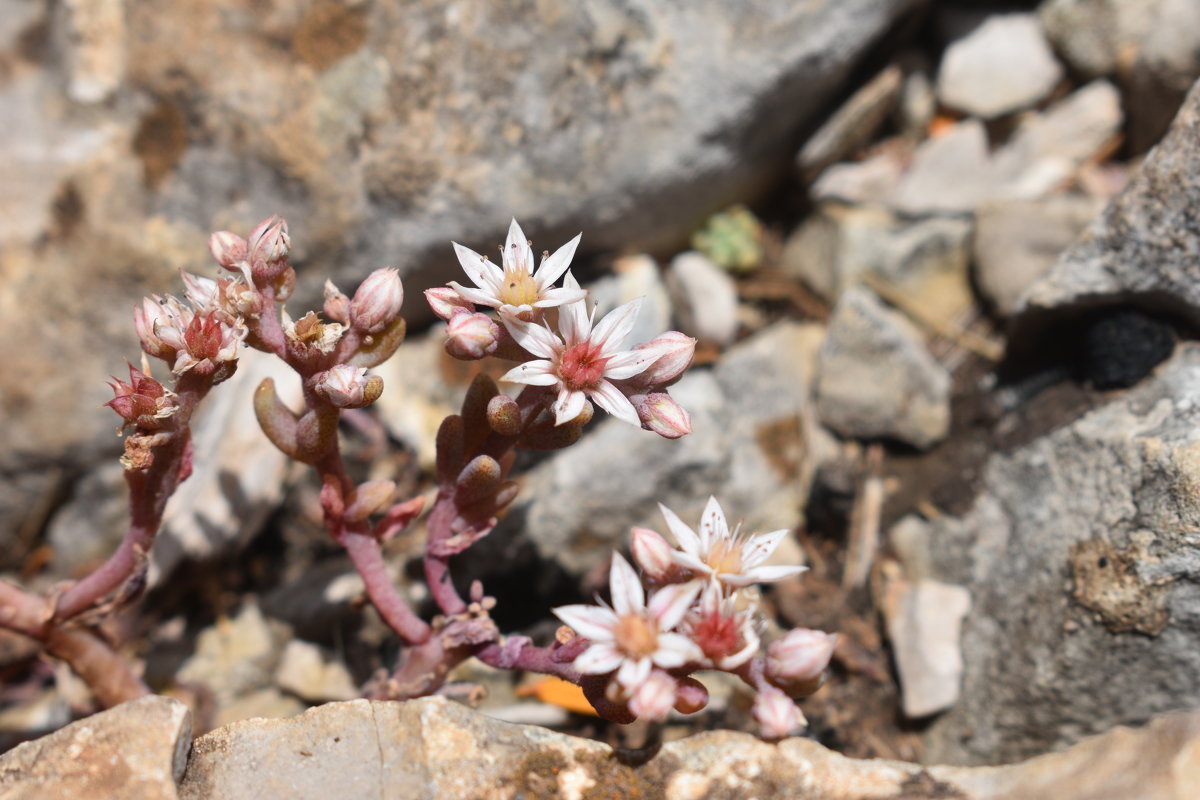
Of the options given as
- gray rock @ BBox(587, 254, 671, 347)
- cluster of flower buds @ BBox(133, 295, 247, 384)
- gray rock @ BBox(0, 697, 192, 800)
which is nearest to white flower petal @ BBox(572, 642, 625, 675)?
gray rock @ BBox(0, 697, 192, 800)

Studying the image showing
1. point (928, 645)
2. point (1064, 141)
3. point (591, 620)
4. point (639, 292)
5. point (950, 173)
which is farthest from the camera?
point (950, 173)

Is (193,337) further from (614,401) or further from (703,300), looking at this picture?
(703,300)

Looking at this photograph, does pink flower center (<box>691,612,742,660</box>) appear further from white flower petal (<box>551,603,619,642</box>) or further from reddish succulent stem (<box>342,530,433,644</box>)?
reddish succulent stem (<box>342,530,433,644</box>)

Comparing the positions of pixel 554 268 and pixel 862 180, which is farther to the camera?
pixel 862 180

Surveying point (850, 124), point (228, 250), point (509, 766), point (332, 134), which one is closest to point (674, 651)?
point (509, 766)

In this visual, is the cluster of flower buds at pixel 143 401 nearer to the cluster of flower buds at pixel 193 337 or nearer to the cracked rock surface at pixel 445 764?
the cluster of flower buds at pixel 193 337

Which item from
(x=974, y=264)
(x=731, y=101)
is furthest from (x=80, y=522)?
(x=974, y=264)

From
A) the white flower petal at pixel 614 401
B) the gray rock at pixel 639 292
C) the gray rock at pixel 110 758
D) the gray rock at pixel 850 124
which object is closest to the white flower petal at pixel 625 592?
the white flower petal at pixel 614 401
